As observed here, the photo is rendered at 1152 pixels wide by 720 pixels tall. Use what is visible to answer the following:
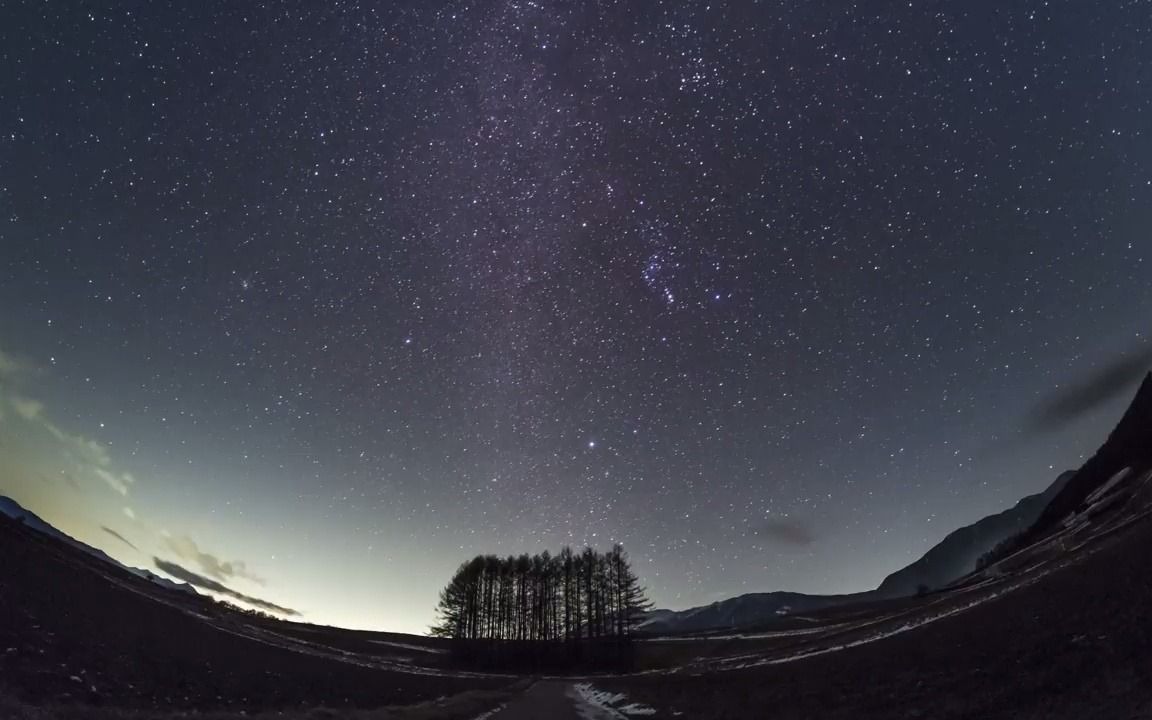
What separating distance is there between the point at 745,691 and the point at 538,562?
64.5m

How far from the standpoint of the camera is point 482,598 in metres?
84.4

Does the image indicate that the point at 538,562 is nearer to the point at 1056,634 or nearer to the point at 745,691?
the point at 745,691

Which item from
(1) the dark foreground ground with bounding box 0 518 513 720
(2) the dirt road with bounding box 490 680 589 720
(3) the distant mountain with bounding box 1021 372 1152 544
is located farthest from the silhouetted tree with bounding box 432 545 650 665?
(3) the distant mountain with bounding box 1021 372 1152 544

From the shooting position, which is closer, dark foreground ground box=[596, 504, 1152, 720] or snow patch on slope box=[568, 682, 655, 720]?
dark foreground ground box=[596, 504, 1152, 720]

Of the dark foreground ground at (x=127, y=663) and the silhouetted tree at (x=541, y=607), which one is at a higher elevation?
the dark foreground ground at (x=127, y=663)

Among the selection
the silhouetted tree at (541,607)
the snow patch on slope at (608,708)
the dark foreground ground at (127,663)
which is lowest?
the silhouetted tree at (541,607)

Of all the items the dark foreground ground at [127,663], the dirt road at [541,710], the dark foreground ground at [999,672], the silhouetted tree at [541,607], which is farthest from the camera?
the silhouetted tree at [541,607]

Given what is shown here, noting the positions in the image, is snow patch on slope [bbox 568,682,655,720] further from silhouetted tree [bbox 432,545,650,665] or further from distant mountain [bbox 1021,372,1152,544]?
distant mountain [bbox 1021,372,1152,544]

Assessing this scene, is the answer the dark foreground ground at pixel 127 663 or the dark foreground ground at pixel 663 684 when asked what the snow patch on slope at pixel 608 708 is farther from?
the dark foreground ground at pixel 127 663

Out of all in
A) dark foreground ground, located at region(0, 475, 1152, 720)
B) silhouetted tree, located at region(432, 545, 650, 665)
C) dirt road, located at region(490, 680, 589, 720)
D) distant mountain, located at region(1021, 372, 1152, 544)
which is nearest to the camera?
dark foreground ground, located at region(0, 475, 1152, 720)

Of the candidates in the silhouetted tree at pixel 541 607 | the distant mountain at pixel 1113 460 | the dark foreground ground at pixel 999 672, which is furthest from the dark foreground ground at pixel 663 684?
the distant mountain at pixel 1113 460

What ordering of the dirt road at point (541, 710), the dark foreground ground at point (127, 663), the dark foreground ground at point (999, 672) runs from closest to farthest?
the dark foreground ground at point (999, 672), the dark foreground ground at point (127, 663), the dirt road at point (541, 710)

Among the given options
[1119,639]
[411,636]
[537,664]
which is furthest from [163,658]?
[411,636]

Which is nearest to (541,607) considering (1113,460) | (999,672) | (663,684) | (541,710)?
(663,684)
